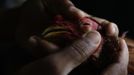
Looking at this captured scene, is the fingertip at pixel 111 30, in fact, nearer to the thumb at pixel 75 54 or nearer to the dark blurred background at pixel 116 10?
the thumb at pixel 75 54

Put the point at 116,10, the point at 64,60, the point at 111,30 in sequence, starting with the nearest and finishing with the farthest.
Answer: the point at 64,60 < the point at 111,30 < the point at 116,10

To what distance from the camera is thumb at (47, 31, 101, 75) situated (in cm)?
101

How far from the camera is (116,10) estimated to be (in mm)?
1650

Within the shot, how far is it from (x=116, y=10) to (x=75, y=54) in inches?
26.7

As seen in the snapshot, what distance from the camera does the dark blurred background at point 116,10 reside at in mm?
1644

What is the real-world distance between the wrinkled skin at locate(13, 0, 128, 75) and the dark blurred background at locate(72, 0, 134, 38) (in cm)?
32

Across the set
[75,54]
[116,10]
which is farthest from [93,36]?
[116,10]

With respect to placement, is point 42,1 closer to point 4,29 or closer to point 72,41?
point 4,29

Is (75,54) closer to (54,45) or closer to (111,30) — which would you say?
(54,45)

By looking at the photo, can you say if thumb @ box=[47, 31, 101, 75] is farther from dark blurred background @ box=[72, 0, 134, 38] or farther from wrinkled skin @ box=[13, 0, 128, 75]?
dark blurred background @ box=[72, 0, 134, 38]

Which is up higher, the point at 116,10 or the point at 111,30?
the point at 116,10

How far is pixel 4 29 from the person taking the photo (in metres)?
1.58

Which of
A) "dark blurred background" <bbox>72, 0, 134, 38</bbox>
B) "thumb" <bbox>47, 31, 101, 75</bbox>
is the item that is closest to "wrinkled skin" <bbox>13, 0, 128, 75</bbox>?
"thumb" <bbox>47, 31, 101, 75</bbox>

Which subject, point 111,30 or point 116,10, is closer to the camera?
point 111,30
